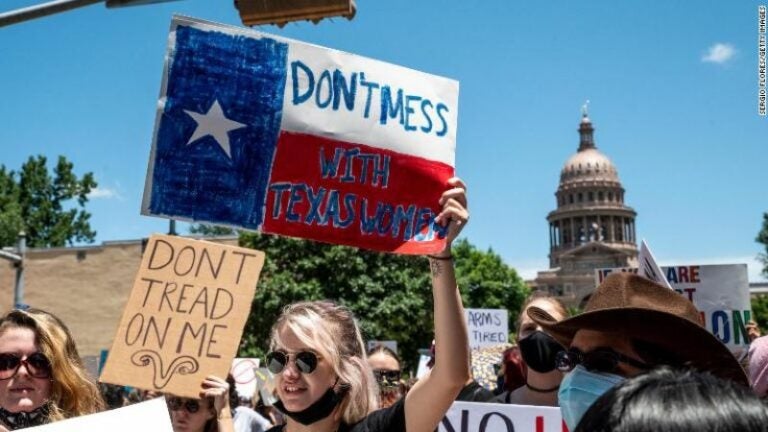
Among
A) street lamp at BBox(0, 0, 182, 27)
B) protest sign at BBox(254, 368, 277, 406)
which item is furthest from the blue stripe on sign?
protest sign at BBox(254, 368, 277, 406)

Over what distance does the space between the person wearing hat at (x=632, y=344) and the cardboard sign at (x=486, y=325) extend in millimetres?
11543

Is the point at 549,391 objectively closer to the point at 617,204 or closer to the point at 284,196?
the point at 284,196

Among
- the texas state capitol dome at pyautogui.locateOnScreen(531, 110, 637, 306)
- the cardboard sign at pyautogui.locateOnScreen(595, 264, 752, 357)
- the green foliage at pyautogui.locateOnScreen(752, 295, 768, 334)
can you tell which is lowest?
the cardboard sign at pyautogui.locateOnScreen(595, 264, 752, 357)

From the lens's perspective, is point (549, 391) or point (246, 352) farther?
point (246, 352)

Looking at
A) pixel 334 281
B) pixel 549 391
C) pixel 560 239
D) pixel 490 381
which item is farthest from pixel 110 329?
pixel 560 239

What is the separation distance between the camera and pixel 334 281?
33.5 meters

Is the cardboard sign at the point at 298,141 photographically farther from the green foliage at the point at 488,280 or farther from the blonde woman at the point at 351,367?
the green foliage at the point at 488,280

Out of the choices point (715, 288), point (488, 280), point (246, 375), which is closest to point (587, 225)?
point (488, 280)

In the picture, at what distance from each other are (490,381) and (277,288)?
25.4 metres

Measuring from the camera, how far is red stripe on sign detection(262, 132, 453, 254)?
3.43 m

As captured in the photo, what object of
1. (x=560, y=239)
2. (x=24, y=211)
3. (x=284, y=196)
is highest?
(x=560, y=239)

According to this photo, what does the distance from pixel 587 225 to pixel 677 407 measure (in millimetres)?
133092

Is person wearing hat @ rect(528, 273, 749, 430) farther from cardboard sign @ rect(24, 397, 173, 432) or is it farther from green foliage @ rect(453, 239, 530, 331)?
green foliage @ rect(453, 239, 530, 331)

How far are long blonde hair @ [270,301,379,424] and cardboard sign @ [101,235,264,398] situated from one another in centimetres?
19
